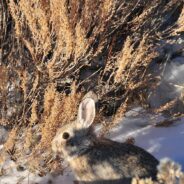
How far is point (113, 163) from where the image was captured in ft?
11.2

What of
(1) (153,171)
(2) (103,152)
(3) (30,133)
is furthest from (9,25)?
(1) (153,171)

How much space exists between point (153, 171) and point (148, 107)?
133cm

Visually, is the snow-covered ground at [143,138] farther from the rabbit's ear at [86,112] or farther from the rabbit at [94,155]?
the rabbit's ear at [86,112]

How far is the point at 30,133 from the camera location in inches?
138

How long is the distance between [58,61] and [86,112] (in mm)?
396

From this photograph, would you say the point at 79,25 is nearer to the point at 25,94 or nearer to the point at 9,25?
the point at 25,94

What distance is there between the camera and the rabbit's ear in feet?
11.3

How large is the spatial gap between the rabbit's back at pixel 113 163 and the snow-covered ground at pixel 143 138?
40 cm

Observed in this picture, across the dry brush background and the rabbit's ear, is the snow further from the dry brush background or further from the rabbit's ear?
the rabbit's ear

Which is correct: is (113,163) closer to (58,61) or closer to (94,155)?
(94,155)

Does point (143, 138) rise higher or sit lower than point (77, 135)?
lower

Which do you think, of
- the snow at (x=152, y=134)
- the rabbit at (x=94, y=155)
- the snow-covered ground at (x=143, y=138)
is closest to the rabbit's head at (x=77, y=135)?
the rabbit at (x=94, y=155)

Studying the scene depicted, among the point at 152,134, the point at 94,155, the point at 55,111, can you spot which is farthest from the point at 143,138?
the point at 55,111

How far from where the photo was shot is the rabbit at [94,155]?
133 inches
